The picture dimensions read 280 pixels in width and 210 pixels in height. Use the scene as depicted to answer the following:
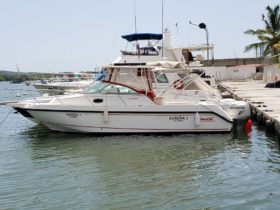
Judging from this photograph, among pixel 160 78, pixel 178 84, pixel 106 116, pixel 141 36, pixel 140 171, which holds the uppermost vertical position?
pixel 141 36

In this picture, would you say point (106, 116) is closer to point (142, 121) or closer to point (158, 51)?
point (142, 121)

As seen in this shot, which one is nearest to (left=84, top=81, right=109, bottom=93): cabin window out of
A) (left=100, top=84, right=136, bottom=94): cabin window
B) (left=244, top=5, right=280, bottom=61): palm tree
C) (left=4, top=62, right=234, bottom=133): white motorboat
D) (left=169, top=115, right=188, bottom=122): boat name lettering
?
(left=4, top=62, right=234, bottom=133): white motorboat

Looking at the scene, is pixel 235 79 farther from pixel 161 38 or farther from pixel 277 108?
pixel 277 108

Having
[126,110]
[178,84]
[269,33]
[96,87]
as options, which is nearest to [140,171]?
[126,110]

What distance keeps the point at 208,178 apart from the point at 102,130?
22.8 ft

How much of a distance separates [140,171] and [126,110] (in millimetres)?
5269

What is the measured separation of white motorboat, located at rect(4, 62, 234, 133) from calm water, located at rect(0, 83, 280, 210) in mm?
399

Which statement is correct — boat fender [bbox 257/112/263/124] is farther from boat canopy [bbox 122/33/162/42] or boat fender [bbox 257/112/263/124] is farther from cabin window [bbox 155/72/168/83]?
boat canopy [bbox 122/33/162/42]

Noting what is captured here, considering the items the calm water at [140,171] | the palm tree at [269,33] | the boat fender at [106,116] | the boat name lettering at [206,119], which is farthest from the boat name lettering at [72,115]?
the palm tree at [269,33]

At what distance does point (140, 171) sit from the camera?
11.7 m

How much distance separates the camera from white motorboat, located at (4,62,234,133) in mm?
16812

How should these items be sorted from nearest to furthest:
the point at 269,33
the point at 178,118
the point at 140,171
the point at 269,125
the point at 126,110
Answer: the point at 140,171 < the point at 126,110 < the point at 178,118 < the point at 269,125 < the point at 269,33

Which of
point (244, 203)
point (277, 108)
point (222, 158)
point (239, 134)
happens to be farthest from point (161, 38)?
point (244, 203)

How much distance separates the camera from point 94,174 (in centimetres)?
1160
